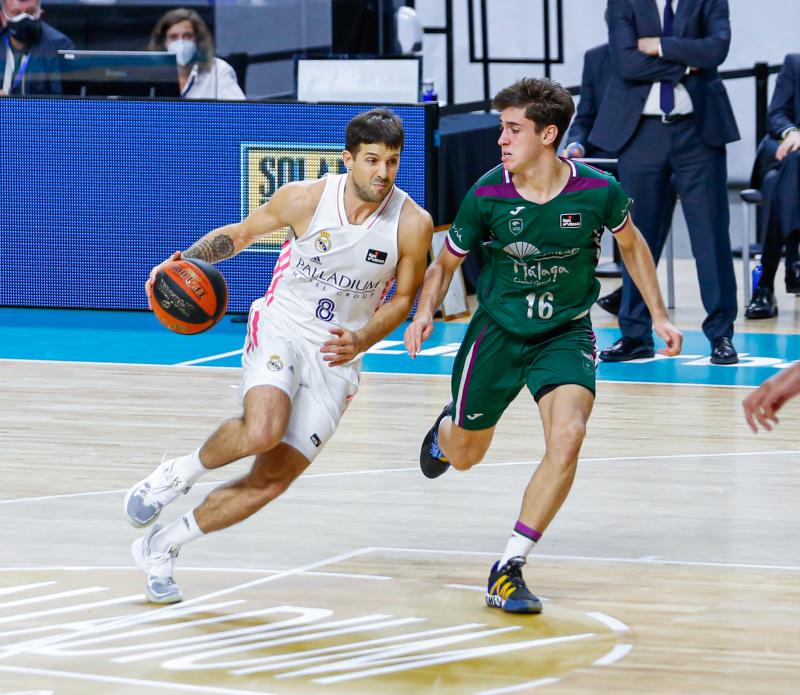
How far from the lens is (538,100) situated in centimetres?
562

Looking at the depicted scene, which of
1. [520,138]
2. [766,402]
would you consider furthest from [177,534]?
[766,402]

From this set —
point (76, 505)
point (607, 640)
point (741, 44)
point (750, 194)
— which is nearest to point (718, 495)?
point (607, 640)

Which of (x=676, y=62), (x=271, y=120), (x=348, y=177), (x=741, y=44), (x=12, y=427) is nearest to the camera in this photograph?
(x=348, y=177)

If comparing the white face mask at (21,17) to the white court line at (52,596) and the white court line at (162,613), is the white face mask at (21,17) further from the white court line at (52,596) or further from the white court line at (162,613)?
the white court line at (52,596)

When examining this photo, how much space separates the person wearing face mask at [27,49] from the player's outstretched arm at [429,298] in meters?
7.30

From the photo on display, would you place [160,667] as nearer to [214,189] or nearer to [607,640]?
[607,640]

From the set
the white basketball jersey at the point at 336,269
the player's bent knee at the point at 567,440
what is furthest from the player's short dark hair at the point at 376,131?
the player's bent knee at the point at 567,440

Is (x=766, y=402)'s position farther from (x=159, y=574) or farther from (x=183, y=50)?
(x=183, y=50)

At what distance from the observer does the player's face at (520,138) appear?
564 centimetres

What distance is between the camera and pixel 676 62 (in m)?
9.89

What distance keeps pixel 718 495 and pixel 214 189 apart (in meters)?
5.80

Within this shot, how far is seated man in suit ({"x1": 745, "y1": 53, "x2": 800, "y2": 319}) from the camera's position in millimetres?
11539

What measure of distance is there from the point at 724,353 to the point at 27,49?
565 cm

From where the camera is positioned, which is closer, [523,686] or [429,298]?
[523,686]
